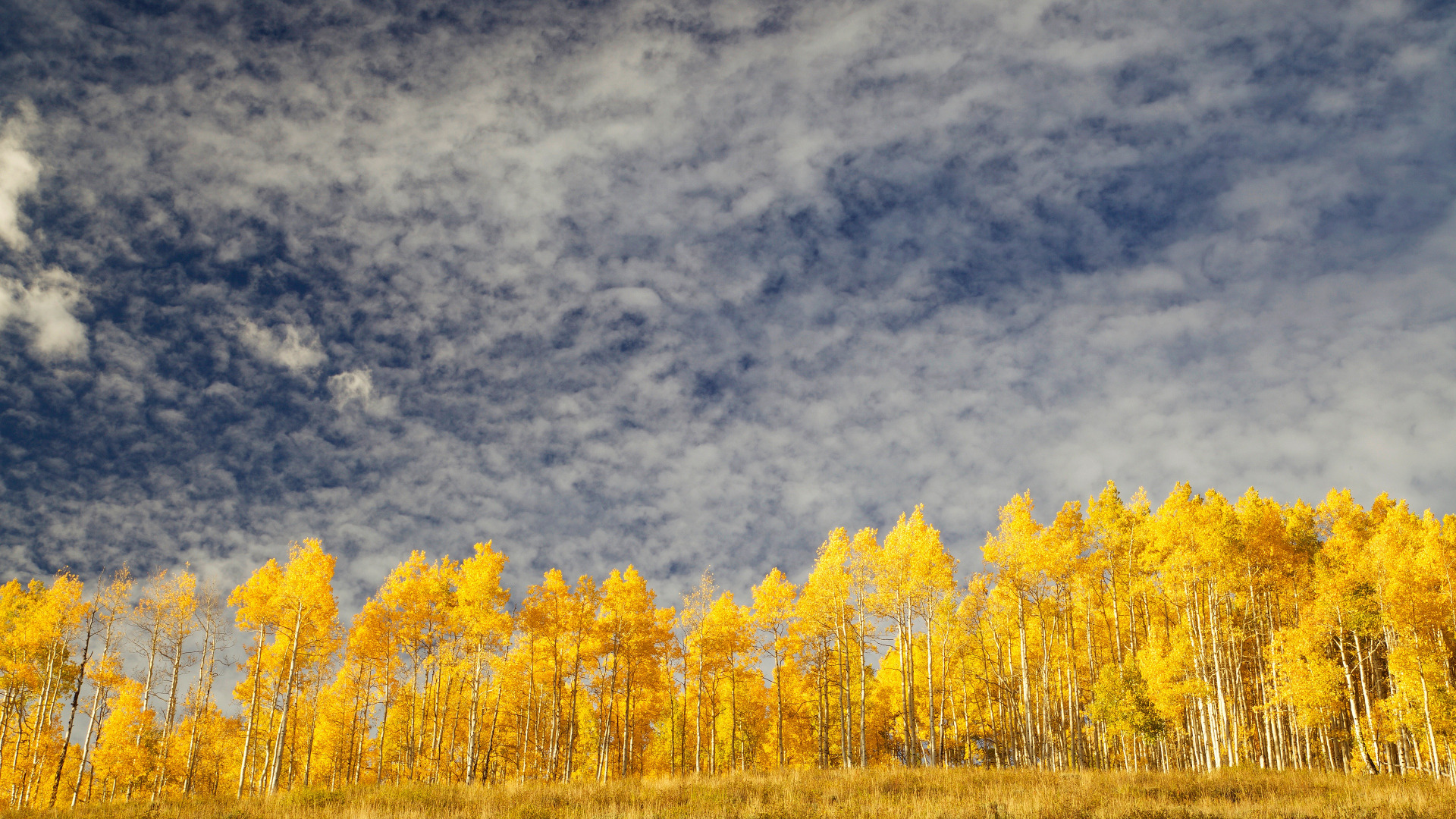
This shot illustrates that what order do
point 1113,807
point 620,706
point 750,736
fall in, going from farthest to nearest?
point 750,736
point 620,706
point 1113,807

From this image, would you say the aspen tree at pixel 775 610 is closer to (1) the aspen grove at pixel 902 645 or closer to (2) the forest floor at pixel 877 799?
(1) the aspen grove at pixel 902 645

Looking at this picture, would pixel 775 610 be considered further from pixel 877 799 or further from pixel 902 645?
pixel 877 799

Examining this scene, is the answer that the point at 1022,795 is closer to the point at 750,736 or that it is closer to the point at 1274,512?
the point at 1274,512

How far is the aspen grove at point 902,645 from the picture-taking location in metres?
28.9

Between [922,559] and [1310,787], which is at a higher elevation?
[922,559]

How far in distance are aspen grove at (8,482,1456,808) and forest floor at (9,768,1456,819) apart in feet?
24.0

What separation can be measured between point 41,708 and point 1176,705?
155ft

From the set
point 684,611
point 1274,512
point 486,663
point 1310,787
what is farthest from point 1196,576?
point 486,663

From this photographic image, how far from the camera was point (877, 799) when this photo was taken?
16.6m

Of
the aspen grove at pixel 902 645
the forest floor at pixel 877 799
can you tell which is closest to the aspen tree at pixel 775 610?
the aspen grove at pixel 902 645

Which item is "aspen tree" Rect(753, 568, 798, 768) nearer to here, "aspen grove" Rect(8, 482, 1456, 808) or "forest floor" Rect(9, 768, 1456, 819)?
"aspen grove" Rect(8, 482, 1456, 808)

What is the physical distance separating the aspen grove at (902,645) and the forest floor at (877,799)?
733cm

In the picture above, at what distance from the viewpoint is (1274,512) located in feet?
115

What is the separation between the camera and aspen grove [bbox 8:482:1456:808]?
28.9 metres
